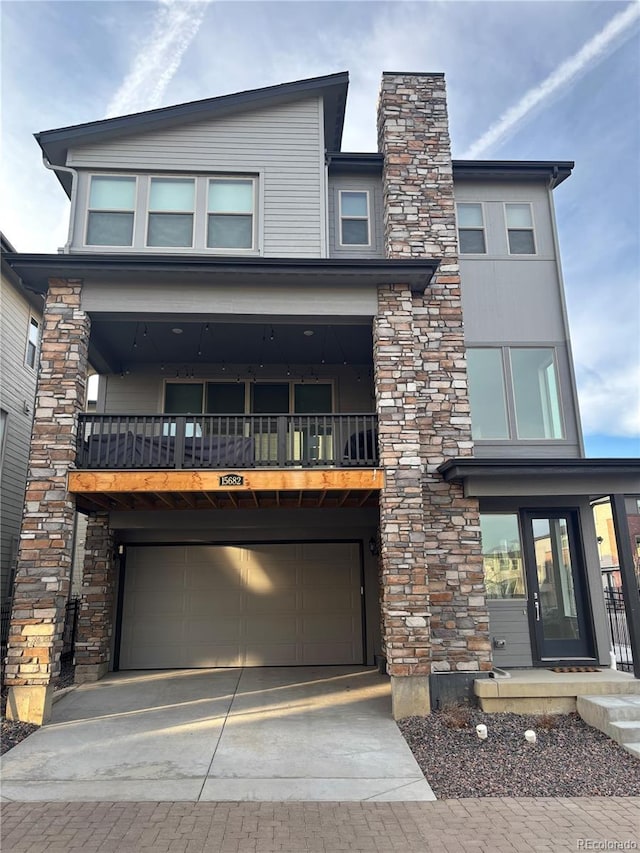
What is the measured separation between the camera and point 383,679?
953cm

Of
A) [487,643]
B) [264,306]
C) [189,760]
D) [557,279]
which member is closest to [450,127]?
[557,279]

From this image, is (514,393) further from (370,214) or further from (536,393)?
(370,214)

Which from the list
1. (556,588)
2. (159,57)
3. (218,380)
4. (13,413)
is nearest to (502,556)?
(556,588)

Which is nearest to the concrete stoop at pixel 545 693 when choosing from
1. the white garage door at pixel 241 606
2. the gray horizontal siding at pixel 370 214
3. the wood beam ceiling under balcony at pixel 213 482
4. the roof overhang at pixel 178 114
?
the wood beam ceiling under balcony at pixel 213 482

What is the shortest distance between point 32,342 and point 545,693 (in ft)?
40.3

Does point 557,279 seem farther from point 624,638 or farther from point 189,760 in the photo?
point 189,760

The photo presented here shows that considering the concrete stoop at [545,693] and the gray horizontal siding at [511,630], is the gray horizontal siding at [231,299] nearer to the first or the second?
the gray horizontal siding at [511,630]

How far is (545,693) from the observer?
743 centimetres

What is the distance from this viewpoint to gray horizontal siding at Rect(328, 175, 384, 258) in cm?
1024

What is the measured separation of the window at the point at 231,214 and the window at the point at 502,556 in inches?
250

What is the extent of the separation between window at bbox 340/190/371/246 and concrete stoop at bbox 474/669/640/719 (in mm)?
7763

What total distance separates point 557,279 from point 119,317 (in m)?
7.76

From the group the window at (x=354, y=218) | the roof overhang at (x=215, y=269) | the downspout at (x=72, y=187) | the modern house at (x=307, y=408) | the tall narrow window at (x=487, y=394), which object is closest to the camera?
the modern house at (x=307, y=408)

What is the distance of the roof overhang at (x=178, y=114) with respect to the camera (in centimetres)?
950
